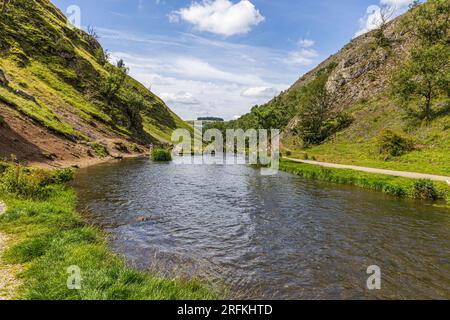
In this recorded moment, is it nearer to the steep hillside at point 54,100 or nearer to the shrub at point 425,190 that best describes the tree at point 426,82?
the shrub at point 425,190

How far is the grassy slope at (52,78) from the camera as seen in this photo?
231 ft

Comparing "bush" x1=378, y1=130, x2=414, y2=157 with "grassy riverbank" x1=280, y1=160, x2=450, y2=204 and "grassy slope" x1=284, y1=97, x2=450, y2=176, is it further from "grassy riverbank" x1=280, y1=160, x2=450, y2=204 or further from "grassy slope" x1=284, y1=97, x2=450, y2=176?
"grassy riverbank" x1=280, y1=160, x2=450, y2=204

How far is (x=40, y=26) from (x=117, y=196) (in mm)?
131396

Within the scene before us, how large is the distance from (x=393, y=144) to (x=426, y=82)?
1837cm

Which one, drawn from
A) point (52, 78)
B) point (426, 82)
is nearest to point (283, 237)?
point (426, 82)

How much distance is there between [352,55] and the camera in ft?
353

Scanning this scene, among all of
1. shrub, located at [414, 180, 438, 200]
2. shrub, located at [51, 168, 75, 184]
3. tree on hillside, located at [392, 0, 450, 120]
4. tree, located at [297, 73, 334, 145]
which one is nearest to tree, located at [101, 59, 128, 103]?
tree, located at [297, 73, 334, 145]

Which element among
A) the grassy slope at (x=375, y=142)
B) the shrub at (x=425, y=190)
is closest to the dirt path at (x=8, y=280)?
the shrub at (x=425, y=190)

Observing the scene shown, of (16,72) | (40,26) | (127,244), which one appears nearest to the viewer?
(127,244)

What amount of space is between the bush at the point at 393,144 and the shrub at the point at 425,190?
950 inches

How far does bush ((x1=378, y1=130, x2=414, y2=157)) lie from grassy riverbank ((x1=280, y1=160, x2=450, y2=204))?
597 inches

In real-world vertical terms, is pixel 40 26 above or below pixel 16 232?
above
